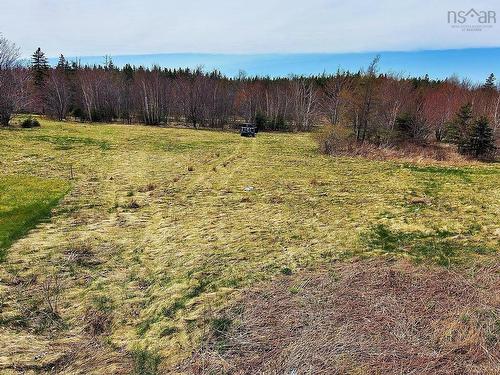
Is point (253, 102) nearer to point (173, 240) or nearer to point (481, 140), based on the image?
point (481, 140)

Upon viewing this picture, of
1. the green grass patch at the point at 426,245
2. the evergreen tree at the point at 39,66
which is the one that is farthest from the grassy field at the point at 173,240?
the evergreen tree at the point at 39,66

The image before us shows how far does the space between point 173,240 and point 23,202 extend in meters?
6.13

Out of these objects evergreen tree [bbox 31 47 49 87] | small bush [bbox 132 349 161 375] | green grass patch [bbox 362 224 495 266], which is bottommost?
small bush [bbox 132 349 161 375]

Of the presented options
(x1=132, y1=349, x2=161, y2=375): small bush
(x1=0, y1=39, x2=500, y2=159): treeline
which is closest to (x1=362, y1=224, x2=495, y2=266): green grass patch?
(x1=132, y1=349, x2=161, y2=375): small bush

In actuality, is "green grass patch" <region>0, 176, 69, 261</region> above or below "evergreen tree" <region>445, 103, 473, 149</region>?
below

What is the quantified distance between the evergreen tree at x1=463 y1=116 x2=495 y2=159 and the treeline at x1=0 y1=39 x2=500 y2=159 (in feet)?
22.2

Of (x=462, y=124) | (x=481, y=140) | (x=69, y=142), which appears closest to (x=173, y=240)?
(x=69, y=142)

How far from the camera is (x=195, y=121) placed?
58656mm

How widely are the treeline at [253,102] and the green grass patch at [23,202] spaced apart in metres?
27.2

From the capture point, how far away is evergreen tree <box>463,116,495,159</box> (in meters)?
33.6

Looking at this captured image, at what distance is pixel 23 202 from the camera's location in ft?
38.8

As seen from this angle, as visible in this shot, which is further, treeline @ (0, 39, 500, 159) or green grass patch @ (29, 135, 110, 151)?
treeline @ (0, 39, 500, 159)

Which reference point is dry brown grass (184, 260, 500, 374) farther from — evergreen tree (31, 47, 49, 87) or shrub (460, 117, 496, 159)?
evergreen tree (31, 47, 49, 87)

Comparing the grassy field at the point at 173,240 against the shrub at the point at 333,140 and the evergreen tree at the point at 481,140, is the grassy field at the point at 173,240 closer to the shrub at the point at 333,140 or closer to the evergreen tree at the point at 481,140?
the shrub at the point at 333,140
